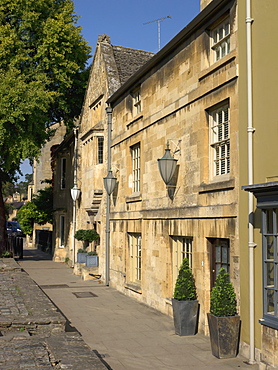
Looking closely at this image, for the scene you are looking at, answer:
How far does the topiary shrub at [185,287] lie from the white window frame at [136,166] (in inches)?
222

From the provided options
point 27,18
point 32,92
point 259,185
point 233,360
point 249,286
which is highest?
point 27,18

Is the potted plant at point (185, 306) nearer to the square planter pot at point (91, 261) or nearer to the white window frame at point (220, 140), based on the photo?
the white window frame at point (220, 140)

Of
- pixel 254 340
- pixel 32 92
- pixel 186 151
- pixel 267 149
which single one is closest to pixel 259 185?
pixel 267 149

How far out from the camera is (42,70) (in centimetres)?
2342

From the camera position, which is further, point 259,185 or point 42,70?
point 42,70

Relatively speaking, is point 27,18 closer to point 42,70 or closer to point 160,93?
point 42,70

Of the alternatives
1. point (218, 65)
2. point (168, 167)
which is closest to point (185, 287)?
point (168, 167)

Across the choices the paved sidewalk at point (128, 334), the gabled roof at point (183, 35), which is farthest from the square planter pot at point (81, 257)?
the gabled roof at point (183, 35)

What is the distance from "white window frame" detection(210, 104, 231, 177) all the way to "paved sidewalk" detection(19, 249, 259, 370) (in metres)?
3.54

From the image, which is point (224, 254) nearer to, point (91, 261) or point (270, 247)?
point (270, 247)

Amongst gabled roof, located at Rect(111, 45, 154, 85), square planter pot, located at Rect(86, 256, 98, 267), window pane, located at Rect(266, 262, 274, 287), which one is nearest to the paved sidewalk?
window pane, located at Rect(266, 262, 274, 287)

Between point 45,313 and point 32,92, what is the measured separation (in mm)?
13001

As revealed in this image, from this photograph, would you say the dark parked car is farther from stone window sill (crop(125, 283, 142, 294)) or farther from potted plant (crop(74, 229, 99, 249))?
stone window sill (crop(125, 283, 142, 294))

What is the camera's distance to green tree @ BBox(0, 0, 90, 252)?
20.8 m
